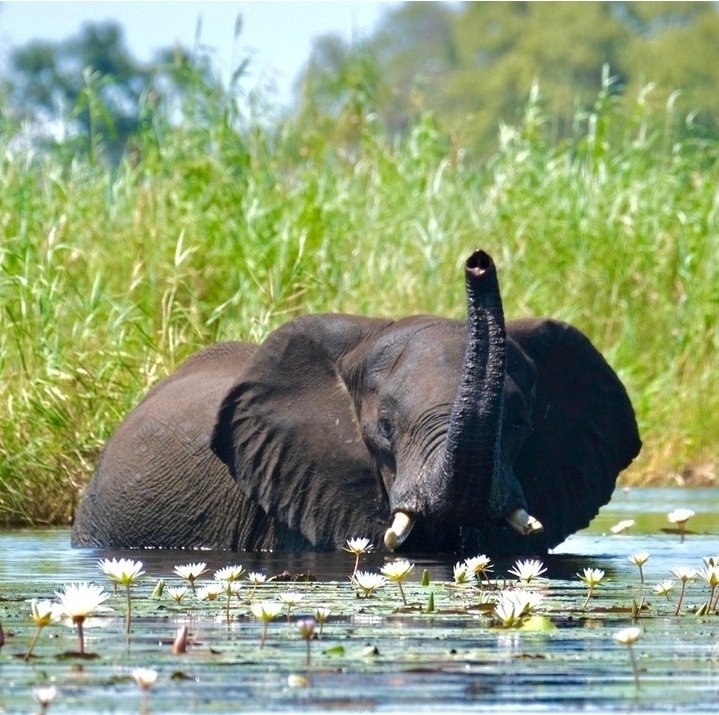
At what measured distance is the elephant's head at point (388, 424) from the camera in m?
7.63

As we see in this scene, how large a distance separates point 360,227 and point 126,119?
43787 millimetres

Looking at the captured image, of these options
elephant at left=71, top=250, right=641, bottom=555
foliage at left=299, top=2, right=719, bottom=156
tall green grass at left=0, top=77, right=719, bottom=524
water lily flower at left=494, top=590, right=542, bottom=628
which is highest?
foliage at left=299, top=2, right=719, bottom=156

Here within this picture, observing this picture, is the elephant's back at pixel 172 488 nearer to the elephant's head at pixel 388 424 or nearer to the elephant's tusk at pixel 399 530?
the elephant's head at pixel 388 424

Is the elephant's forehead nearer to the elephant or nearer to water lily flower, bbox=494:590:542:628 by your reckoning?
the elephant

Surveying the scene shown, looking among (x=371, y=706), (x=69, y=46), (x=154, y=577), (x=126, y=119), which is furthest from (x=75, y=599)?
(x=69, y=46)

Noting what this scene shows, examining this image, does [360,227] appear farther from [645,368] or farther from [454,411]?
[454,411]

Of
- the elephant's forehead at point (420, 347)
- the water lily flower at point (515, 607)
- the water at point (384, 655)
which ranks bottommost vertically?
the water at point (384, 655)

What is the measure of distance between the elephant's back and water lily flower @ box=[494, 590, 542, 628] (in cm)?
410

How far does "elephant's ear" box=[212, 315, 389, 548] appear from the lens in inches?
354

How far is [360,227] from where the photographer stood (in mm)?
14688

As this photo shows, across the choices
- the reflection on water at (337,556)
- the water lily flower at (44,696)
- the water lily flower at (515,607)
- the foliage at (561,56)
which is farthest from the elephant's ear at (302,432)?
the foliage at (561,56)

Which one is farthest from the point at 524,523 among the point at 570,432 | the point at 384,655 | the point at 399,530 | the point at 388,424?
the point at 384,655

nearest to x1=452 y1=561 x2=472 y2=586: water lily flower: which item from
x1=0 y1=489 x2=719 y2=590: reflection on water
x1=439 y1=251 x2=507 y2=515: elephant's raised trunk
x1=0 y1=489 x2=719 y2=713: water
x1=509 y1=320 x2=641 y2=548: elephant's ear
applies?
x1=0 y1=489 x2=719 y2=713: water

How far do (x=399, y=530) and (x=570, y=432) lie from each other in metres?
1.85
